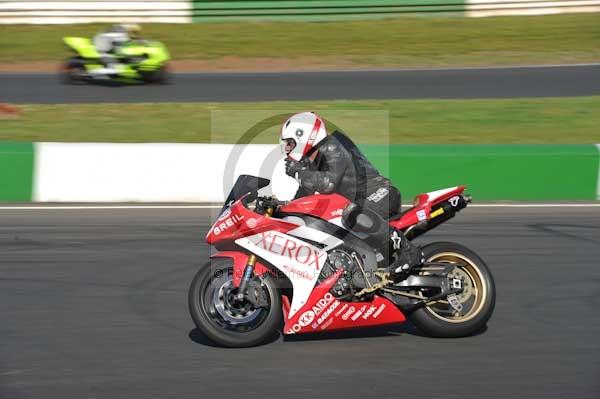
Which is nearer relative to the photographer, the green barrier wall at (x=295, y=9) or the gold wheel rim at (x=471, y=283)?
the gold wheel rim at (x=471, y=283)

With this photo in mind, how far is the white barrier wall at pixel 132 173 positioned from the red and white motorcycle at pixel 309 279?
5084 millimetres

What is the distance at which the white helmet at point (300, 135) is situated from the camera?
602cm

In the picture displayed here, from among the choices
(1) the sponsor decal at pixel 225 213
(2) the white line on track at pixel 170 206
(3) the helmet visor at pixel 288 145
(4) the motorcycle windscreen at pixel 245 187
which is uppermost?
(3) the helmet visor at pixel 288 145

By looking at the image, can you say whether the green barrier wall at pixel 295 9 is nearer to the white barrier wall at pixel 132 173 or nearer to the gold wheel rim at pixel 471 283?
the white barrier wall at pixel 132 173

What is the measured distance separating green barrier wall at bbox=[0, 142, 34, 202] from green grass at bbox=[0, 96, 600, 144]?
309 centimetres

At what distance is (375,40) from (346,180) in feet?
59.8

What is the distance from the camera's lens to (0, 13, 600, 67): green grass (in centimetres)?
2258

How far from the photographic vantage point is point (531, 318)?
6730 mm

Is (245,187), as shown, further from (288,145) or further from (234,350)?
(234,350)

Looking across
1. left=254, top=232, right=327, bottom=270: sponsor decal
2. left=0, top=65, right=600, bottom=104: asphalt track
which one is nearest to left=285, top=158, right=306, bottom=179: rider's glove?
left=254, top=232, right=327, bottom=270: sponsor decal

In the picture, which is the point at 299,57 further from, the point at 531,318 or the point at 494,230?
the point at 531,318

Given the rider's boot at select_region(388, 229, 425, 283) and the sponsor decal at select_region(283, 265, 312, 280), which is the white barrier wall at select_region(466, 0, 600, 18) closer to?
the rider's boot at select_region(388, 229, 425, 283)

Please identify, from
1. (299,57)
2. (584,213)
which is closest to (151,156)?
(584,213)

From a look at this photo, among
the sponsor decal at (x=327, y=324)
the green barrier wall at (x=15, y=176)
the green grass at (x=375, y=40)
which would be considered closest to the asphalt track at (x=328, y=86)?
the green grass at (x=375, y=40)
